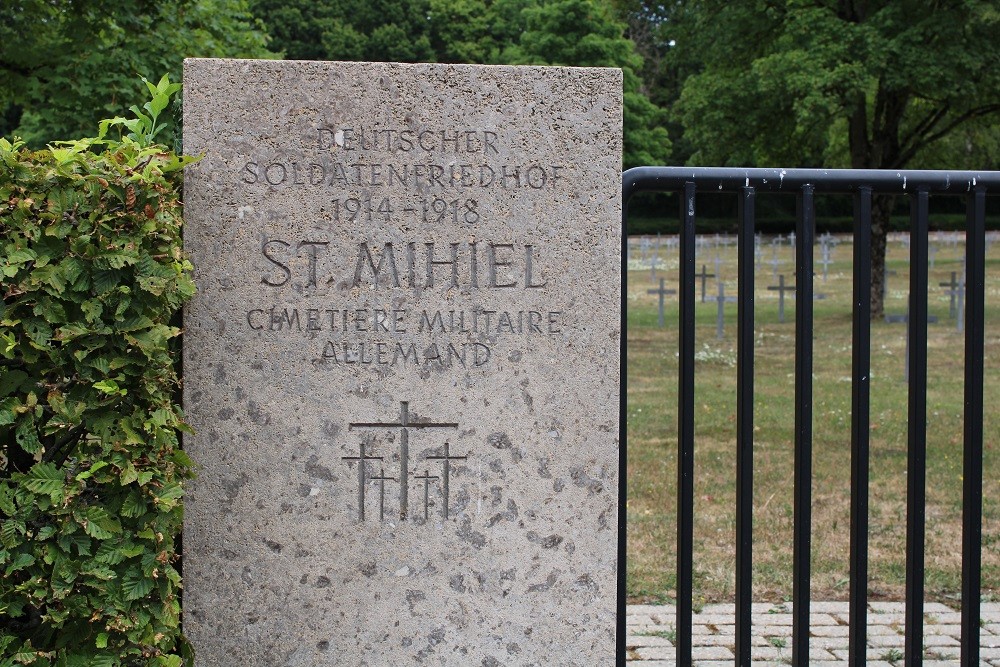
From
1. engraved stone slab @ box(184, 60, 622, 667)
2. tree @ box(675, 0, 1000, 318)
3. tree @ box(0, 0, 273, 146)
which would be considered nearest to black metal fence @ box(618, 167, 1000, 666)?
engraved stone slab @ box(184, 60, 622, 667)

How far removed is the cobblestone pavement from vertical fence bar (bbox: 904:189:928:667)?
52.7 inches

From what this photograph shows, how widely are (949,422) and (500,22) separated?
3908cm

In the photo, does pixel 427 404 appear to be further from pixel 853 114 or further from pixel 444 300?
pixel 853 114

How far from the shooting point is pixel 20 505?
7.43 ft

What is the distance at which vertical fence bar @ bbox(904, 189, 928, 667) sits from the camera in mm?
2896

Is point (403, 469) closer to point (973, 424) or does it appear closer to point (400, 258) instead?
point (400, 258)

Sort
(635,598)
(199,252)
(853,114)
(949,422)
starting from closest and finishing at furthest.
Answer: (199,252), (635,598), (949,422), (853,114)

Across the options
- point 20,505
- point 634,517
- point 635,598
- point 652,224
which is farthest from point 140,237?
point 652,224

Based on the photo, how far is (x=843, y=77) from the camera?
18141 millimetres

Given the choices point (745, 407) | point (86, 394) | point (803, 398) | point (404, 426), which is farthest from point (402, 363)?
point (803, 398)

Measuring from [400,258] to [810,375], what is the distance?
3.67 ft

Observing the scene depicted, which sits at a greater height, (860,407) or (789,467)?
(860,407)

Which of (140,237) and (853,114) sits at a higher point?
(853,114)

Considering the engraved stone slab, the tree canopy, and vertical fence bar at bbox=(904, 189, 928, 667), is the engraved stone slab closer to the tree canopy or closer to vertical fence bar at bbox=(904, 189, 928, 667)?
vertical fence bar at bbox=(904, 189, 928, 667)
